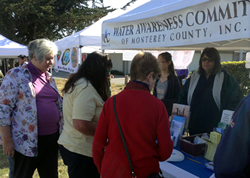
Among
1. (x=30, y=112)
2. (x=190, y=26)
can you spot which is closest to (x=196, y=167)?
(x=190, y=26)

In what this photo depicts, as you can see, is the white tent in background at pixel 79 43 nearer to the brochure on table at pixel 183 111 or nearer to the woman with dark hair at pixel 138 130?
the brochure on table at pixel 183 111

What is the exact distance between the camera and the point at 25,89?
66.2 inches

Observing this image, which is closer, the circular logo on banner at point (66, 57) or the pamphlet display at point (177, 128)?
the pamphlet display at point (177, 128)

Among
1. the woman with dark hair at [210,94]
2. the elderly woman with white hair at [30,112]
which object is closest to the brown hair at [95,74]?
the elderly woman with white hair at [30,112]

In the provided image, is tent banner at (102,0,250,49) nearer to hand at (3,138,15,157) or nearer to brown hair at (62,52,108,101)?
brown hair at (62,52,108,101)

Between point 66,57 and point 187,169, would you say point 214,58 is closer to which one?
point 187,169

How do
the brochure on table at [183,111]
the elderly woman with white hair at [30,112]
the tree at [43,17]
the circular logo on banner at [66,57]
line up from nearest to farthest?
the elderly woman with white hair at [30,112] < the brochure on table at [183,111] < the circular logo on banner at [66,57] < the tree at [43,17]

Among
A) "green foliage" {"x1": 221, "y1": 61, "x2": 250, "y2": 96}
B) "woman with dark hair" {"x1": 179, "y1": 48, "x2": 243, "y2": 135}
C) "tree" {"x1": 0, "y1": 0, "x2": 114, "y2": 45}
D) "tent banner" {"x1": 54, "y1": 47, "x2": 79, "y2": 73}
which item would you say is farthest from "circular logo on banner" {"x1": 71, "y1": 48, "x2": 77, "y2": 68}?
"tree" {"x1": 0, "y1": 0, "x2": 114, "y2": 45}

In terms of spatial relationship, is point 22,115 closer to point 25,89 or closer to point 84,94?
point 25,89

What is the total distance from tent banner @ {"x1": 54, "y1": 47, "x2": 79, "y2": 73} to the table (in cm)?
384

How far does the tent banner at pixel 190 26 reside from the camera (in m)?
1.44

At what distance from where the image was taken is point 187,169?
149cm

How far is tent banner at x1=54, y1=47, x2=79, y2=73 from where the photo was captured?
4979mm

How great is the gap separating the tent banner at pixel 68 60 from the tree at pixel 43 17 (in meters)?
11.0
